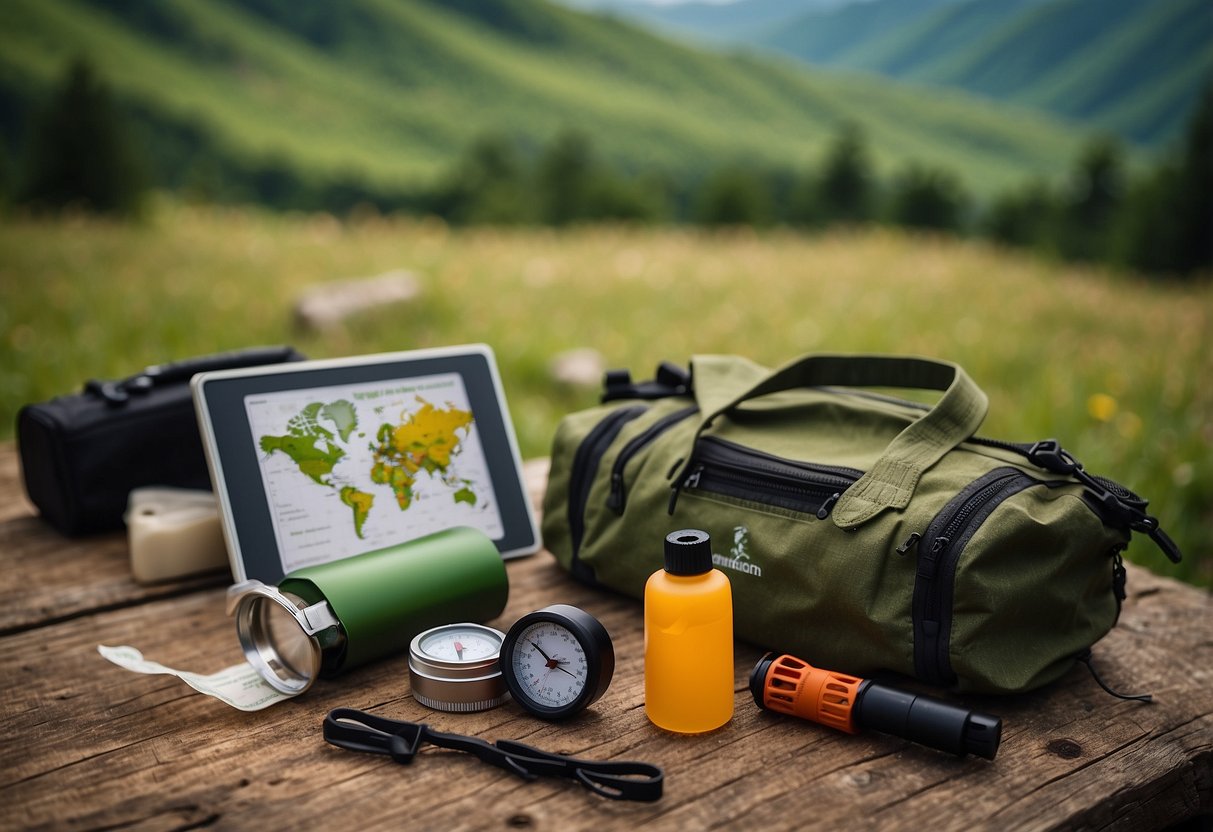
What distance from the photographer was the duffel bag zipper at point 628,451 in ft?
7.00

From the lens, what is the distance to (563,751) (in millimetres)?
1553

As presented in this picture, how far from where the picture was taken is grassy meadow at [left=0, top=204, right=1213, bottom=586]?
411cm

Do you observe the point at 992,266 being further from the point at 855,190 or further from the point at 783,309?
the point at 855,190

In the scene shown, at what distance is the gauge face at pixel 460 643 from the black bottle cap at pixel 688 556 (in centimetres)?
40

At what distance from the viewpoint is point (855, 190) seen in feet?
76.8

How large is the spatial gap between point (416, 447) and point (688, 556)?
1.01 metres

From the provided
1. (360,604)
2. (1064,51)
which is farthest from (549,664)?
(1064,51)

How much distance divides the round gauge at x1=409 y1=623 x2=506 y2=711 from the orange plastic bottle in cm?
28

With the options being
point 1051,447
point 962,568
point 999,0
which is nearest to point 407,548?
point 962,568

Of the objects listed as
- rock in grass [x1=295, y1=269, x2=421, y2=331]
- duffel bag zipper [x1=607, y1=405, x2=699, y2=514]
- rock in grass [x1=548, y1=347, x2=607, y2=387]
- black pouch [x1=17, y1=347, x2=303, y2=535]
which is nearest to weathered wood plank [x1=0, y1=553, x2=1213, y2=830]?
duffel bag zipper [x1=607, y1=405, x2=699, y2=514]

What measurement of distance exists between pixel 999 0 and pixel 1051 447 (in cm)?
4911

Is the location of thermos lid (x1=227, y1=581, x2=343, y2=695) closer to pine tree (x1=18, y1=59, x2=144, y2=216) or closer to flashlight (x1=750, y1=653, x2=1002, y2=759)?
flashlight (x1=750, y1=653, x2=1002, y2=759)

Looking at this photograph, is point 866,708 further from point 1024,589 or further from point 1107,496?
point 1107,496

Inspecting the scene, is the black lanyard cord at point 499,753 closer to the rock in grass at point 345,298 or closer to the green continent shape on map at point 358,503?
the green continent shape on map at point 358,503
